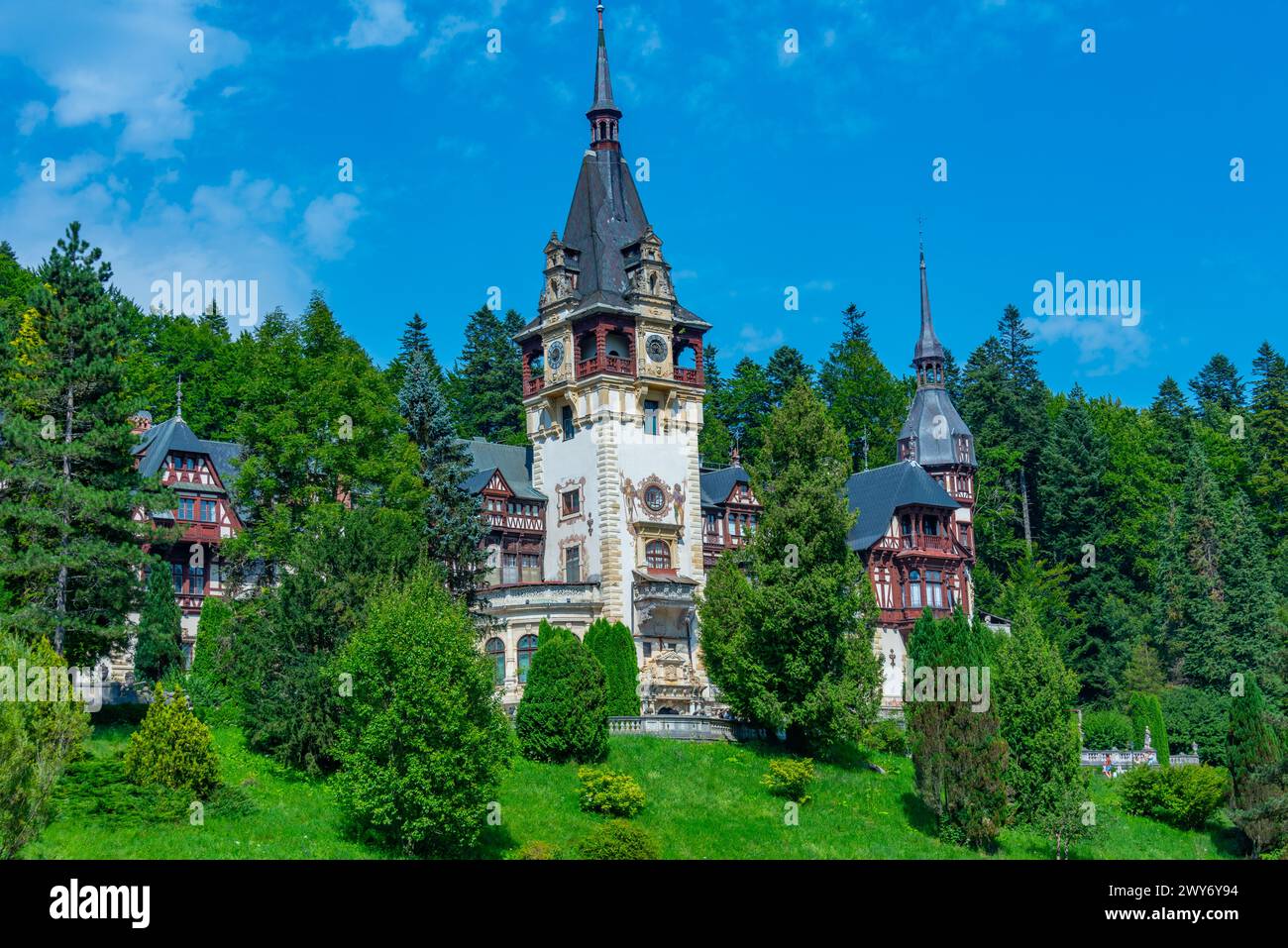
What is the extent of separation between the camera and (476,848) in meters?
37.5

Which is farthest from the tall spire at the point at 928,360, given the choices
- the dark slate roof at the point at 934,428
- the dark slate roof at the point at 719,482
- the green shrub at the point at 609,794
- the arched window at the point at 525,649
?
the green shrub at the point at 609,794

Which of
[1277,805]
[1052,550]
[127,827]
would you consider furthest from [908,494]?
[127,827]

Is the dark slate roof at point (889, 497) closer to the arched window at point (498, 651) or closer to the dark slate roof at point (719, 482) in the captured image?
the dark slate roof at point (719, 482)

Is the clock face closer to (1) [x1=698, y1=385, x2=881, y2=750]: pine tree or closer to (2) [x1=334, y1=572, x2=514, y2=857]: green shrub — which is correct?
(1) [x1=698, y1=385, x2=881, y2=750]: pine tree

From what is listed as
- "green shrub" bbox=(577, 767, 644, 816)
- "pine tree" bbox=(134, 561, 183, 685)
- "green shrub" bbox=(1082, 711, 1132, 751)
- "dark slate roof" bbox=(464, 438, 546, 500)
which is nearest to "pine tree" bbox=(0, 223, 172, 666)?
"pine tree" bbox=(134, 561, 183, 685)

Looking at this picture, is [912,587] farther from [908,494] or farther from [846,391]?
[846,391]

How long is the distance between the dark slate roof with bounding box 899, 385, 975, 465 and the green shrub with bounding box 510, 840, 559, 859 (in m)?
48.2

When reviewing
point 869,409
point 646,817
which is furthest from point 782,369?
point 646,817

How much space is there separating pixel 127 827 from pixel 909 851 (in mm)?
20315

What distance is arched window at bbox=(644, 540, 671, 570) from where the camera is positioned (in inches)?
2475

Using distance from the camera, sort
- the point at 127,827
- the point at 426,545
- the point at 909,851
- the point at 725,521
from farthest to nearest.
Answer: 1. the point at 725,521
2. the point at 426,545
3. the point at 909,851
4. the point at 127,827

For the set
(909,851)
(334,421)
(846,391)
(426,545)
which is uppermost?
(846,391)

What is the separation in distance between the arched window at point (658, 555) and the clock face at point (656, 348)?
7.69 metres
